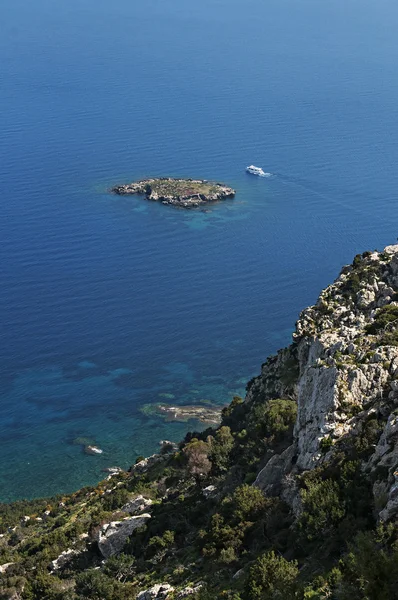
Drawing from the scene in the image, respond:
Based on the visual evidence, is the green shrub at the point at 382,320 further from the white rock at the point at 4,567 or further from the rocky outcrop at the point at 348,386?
the white rock at the point at 4,567

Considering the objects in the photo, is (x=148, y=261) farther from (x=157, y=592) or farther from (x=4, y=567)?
(x=157, y=592)

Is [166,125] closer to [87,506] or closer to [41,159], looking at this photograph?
[41,159]

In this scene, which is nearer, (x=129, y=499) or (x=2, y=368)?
(x=129, y=499)

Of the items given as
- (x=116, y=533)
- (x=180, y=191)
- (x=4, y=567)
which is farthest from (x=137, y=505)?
(x=180, y=191)

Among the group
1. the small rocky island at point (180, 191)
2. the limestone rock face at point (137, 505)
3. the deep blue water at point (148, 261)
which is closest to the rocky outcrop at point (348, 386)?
the limestone rock face at point (137, 505)

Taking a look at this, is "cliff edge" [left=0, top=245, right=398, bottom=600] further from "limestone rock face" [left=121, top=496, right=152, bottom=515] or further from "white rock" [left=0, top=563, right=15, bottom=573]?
"white rock" [left=0, top=563, right=15, bottom=573]

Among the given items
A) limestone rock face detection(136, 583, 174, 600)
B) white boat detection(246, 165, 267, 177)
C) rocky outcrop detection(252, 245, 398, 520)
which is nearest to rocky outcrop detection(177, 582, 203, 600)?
limestone rock face detection(136, 583, 174, 600)

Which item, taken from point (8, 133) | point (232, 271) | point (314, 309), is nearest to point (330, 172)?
point (232, 271)
